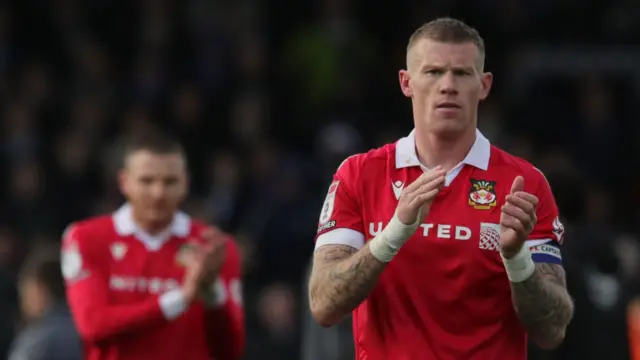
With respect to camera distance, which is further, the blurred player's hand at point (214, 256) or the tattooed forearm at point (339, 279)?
the blurred player's hand at point (214, 256)

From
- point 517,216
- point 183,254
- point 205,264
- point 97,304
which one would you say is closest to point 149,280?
point 183,254

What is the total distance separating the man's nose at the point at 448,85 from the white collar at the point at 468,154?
318 mm

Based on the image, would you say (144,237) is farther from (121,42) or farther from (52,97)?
(121,42)

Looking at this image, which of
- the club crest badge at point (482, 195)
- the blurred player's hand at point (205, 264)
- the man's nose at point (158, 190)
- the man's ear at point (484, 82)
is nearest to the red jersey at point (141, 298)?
the blurred player's hand at point (205, 264)

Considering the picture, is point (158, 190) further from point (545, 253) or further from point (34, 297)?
point (545, 253)

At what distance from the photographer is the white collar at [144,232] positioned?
7.65m

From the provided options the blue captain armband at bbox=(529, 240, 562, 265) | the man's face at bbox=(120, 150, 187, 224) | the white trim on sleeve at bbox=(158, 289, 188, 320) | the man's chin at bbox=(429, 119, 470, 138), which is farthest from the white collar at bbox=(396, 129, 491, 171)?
the man's face at bbox=(120, 150, 187, 224)

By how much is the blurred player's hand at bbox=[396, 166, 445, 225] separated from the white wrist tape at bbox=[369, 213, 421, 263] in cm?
2

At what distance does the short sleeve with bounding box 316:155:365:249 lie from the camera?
18.1 ft

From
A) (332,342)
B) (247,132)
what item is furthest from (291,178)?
(332,342)

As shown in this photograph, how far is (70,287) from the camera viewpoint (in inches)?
295

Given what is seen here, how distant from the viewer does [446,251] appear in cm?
544

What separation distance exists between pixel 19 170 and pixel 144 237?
573cm

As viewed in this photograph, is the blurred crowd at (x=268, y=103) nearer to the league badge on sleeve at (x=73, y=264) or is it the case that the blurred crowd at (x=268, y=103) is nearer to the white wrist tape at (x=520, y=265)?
the league badge on sleeve at (x=73, y=264)
